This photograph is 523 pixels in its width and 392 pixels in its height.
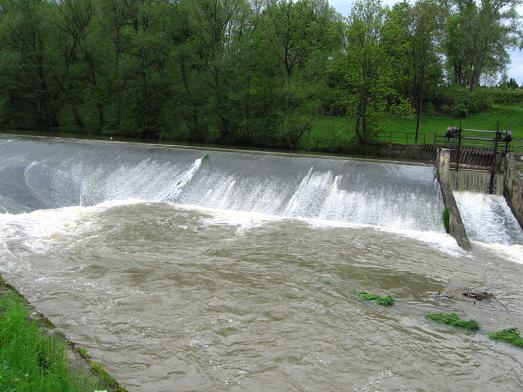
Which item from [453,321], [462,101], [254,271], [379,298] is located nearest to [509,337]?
[453,321]

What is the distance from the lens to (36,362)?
5910 mm

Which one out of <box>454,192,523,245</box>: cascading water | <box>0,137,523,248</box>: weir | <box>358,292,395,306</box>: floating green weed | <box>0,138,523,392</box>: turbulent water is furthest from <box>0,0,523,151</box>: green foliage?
<box>358,292,395,306</box>: floating green weed

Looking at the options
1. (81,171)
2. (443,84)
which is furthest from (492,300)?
(443,84)

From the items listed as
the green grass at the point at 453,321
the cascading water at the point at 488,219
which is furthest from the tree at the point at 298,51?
the green grass at the point at 453,321

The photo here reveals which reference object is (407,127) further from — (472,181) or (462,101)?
(472,181)

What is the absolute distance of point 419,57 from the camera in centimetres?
3481

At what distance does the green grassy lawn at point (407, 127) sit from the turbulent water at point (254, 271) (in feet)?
24.1

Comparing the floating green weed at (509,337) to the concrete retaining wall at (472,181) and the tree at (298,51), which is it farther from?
the tree at (298,51)

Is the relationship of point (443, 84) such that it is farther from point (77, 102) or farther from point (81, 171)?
point (81, 171)

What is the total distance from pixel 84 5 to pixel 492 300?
A: 105 ft

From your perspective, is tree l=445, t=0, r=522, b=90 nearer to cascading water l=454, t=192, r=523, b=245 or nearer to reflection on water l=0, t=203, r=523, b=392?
cascading water l=454, t=192, r=523, b=245

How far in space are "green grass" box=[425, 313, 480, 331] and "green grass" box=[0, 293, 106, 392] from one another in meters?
6.51

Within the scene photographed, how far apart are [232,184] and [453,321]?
445 inches

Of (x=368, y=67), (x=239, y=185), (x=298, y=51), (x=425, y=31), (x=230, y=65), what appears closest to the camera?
(x=239, y=185)
